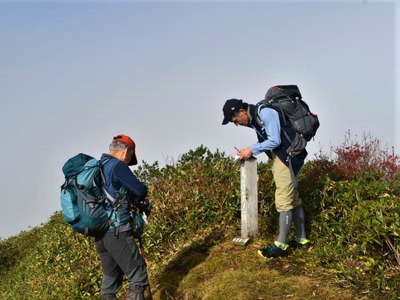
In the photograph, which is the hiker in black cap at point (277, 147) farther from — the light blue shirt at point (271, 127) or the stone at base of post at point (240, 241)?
the stone at base of post at point (240, 241)

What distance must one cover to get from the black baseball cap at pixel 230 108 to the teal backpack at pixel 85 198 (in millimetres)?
1978

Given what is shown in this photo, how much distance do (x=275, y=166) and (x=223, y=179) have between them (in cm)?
245

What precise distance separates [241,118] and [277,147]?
61 cm

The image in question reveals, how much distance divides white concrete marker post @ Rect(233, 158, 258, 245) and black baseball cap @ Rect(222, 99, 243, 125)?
857 mm

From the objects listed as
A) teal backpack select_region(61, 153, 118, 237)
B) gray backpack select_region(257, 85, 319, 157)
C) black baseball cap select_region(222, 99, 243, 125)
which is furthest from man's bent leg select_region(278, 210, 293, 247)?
teal backpack select_region(61, 153, 118, 237)

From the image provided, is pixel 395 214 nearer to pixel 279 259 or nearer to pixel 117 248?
pixel 279 259

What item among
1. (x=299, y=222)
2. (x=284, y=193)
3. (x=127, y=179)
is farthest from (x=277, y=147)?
(x=127, y=179)

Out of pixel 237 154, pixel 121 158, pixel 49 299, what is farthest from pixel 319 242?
pixel 49 299

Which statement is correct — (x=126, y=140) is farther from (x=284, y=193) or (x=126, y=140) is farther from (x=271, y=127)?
(x=284, y=193)

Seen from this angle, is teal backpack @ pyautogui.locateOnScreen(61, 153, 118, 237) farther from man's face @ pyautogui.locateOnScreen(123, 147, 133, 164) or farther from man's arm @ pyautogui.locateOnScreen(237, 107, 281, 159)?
man's arm @ pyautogui.locateOnScreen(237, 107, 281, 159)

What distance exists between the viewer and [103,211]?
5.24 metres

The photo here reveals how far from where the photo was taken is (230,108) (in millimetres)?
6539

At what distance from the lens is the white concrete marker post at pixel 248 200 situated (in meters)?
→ 7.22

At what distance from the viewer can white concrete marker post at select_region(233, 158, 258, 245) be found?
7223 mm
